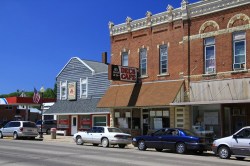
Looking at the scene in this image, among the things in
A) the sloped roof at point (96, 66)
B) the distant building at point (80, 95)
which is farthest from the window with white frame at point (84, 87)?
the sloped roof at point (96, 66)

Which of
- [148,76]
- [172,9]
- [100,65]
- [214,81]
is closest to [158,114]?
[148,76]

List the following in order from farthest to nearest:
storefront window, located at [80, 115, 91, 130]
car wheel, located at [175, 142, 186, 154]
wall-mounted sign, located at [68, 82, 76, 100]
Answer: wall-mounted sign, located at [68, 82, 76, 100] → storefront window, located at [80, 115, 91, 130] → car wheel, located at [175, 142, 186, 154]

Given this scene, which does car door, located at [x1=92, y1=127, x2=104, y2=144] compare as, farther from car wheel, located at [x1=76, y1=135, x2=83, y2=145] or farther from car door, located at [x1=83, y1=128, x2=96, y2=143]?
car wheel, located at [x1=76, y1=135, x2=83, y2=145]

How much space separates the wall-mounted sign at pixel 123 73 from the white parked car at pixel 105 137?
14.9 feet

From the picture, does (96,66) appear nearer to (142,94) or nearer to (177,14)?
(142,94)

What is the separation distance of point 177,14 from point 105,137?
33.3 feet

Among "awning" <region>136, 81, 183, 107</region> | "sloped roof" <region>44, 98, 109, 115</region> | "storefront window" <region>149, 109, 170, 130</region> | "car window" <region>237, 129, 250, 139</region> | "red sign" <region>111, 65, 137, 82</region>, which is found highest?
"red sign" <region>111, 65, 137, 82</region>

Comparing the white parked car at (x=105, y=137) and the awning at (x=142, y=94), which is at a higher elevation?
the awning at (x=142, y=94)

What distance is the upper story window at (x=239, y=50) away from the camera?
24422 millimetres

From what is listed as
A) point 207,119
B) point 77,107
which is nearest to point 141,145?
point 207,119

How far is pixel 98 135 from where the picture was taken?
84.9 ft

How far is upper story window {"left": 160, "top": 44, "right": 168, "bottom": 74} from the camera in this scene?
95.2 feet

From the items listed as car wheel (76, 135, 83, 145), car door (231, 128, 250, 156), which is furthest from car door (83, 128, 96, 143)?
car door (231, 128, 250, 156)

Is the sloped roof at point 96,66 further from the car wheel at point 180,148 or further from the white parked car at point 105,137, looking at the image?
the car wheel at point 180,148
